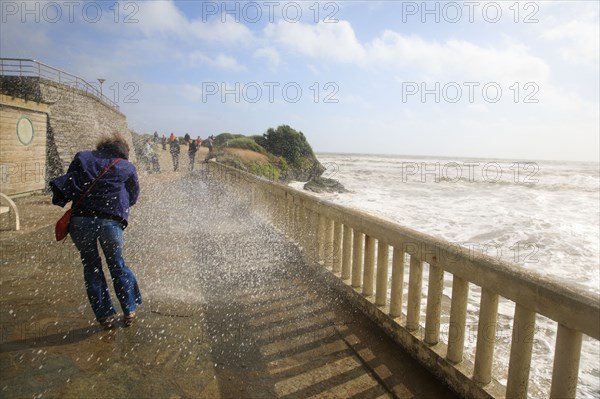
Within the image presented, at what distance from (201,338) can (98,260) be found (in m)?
1.22

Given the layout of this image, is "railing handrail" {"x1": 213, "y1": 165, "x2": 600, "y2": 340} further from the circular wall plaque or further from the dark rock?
the dark rock

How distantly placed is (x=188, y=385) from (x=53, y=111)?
22354 millimetres

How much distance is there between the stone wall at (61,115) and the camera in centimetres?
1775

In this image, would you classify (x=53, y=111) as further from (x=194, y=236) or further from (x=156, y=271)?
(x=156, y=271)

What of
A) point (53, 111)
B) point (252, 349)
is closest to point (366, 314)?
point (252, 349)

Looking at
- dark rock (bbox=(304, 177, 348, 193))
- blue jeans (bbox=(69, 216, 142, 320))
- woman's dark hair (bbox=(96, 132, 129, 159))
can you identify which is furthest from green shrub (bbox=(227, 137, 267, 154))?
blue jeans (bbox=(69, 216, 142, 320))

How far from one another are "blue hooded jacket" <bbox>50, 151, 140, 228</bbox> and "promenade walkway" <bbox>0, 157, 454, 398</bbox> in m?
1.13

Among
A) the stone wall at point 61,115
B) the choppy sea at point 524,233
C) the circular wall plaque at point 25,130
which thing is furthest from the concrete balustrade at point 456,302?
the stone wall at point 61,115

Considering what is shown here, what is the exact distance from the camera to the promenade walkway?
260 centimetres

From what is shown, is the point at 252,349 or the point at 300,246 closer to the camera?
the point at 252,349

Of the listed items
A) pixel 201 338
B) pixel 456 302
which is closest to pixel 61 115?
pixel 201 338

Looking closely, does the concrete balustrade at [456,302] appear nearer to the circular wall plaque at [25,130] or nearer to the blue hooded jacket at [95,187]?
the blue hooded jacket at [95,187]

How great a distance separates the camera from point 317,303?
4.09m

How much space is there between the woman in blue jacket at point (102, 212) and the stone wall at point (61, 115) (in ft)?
50.9
